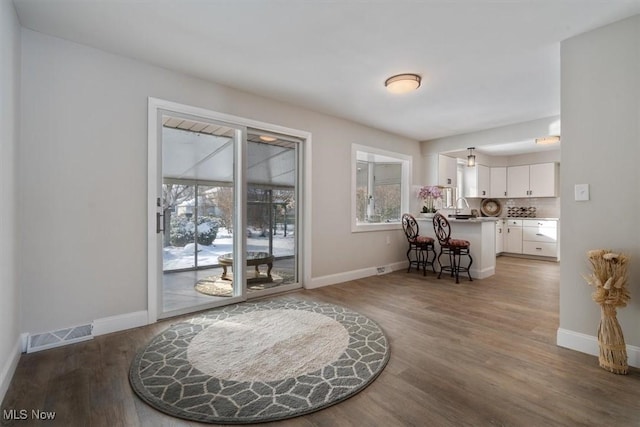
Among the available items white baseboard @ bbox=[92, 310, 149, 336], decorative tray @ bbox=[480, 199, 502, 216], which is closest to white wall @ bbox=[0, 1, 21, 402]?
white baseboard @ bbox=[92, 310, 149, 336]

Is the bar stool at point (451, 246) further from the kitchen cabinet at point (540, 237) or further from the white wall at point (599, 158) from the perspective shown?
the kitchen cabinet at point (540, 237)

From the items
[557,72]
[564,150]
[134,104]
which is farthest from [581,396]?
[134,104]

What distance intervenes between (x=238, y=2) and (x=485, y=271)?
4972 mm

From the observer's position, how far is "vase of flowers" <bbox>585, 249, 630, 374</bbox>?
1.98 m

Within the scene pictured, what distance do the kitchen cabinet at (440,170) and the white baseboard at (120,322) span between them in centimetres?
528

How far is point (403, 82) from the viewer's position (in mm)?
3049

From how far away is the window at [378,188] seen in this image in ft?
16.0

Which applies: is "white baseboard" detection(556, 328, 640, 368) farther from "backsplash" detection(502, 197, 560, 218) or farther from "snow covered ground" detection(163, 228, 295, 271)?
"backsplash" detection(502, 197, 560, 218)

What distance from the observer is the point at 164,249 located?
118 inches

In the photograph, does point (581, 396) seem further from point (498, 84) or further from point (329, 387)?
point (498, 84)

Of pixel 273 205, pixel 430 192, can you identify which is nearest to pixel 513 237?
pixel 430 192

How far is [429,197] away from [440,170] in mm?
597

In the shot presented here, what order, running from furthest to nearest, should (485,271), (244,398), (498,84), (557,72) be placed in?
(485,271) → (498,84) → (557,72) → (244,398)

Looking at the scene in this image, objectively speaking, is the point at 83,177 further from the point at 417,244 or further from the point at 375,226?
the point at 417,244
